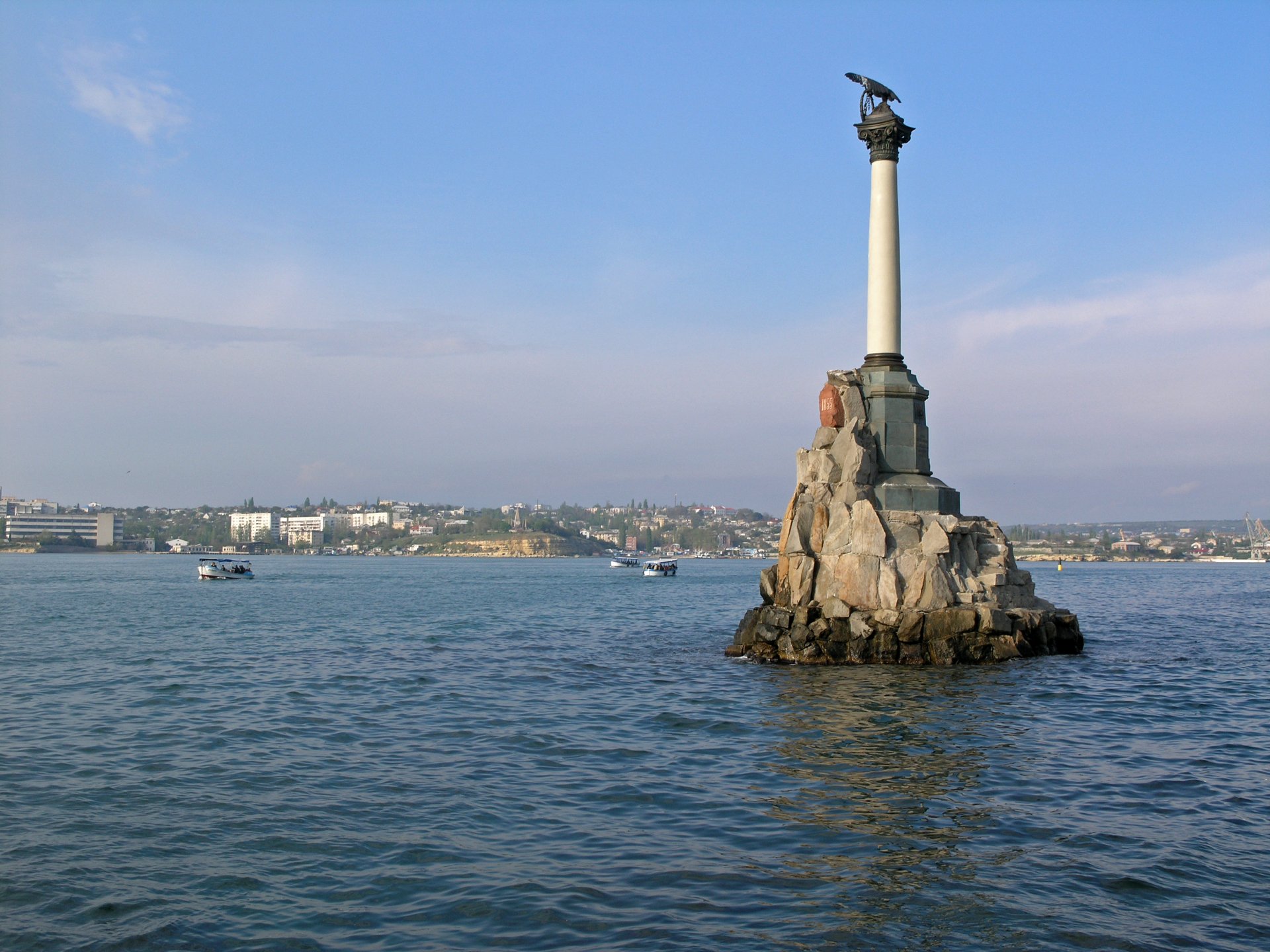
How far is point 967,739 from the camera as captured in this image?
14.5 meters

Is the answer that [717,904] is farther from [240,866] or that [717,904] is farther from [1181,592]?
[1181,592]

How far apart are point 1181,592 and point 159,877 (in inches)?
2697

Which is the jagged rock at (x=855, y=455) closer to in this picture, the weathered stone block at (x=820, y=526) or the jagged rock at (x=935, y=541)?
the weathered stone block at (x=820, y=526)

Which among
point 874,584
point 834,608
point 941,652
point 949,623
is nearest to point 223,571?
point 834,608

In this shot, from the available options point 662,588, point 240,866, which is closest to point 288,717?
point 240,866

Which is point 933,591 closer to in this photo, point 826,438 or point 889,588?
point 889,588

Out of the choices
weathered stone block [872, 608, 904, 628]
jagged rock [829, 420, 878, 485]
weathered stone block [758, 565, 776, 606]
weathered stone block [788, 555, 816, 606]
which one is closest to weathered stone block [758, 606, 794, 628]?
weathered stone block [788, 555, 816, 606]

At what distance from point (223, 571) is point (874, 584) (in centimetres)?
7153

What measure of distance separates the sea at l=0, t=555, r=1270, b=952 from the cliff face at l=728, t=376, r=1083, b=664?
1.05 metres

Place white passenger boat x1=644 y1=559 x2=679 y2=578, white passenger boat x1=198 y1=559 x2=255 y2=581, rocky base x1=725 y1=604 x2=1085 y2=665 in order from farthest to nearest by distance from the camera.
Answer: white passenger boat x1=644 y1=559 x2=679 y2=578
white passenger boat x1=198 y1=559 x2=255 y2=581
rocky base x1=725 y1=604 x2=1085 y2=665

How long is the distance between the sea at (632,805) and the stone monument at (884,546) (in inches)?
46.2

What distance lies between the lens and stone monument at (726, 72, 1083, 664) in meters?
23.7

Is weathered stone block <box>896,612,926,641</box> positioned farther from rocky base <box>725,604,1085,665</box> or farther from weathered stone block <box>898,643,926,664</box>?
weathered stone block <box>898,643,926,664</box>

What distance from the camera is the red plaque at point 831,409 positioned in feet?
88.6
